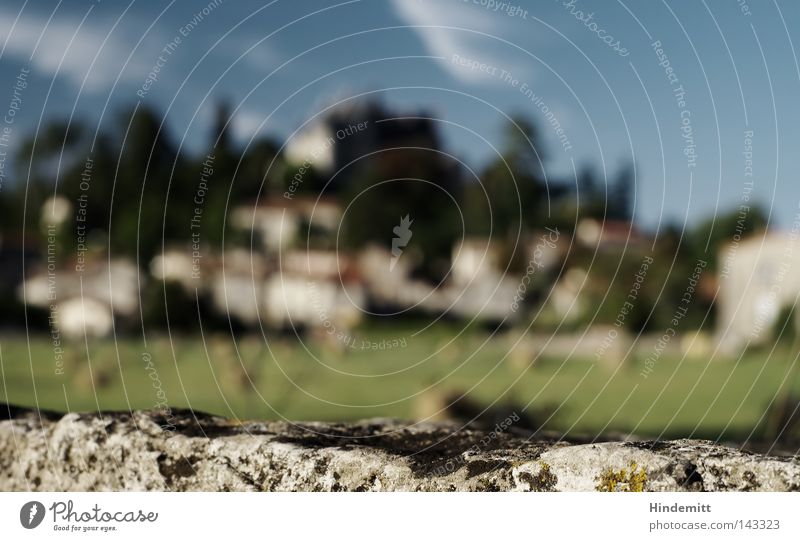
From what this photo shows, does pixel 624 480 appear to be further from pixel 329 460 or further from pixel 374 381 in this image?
pixel 374 381

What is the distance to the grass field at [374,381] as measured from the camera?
78.8 feet

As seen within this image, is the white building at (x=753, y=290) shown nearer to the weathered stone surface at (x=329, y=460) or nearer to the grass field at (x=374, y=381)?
the grass field at (x=374, y=381)

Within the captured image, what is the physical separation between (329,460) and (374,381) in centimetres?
3171

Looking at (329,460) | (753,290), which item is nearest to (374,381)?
(753,290)

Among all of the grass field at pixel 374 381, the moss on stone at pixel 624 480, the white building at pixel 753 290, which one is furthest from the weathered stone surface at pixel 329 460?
the white building at pixel 753 290

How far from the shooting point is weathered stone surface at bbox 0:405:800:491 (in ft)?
8.25

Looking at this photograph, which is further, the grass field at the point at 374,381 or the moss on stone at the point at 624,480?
the grass field at the point at 374,381

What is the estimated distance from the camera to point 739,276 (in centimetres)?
3078

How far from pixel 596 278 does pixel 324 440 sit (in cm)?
3704

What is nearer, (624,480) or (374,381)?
(624,480)

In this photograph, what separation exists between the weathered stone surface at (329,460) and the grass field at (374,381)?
55.2ft

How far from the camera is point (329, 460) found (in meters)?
2.56
